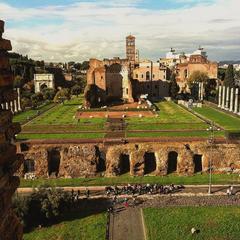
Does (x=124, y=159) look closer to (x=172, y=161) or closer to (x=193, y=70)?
(x=172, y=161)

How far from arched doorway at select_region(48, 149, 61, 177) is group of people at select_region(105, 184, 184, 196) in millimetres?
5857

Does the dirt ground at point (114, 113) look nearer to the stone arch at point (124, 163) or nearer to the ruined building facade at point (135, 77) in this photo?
the ruined building facade at point (135, 77)

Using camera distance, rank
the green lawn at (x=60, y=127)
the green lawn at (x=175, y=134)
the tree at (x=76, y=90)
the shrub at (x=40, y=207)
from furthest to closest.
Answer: the tree at (x=76, y=90) → the green lawn at (x=60, y=127) → the green lawn at (x=175, y=134) → the shrub at (x=40, y=207)

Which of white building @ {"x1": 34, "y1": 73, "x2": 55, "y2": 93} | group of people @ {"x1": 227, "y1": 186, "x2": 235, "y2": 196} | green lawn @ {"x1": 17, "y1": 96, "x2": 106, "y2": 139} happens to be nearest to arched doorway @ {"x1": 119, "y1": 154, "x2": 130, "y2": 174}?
green lawn @ {"x1": 17, "y1": 96, "x2": 106, "y2": 139}

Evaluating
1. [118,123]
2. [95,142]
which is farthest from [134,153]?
[118,123]

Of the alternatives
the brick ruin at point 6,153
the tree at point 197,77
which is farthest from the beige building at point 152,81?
the brick ruin at point 6,153

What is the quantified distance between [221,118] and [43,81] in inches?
2113

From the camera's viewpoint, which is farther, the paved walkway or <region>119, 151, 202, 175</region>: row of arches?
<region>119, 151, 202, 175</region>: row of arches

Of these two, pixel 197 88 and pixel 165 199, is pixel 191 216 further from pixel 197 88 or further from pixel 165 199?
pixel 197 88

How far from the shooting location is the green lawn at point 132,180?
89.6 ft

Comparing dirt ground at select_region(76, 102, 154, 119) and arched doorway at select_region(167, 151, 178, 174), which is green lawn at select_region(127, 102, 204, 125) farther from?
arched doorway at select_region(167, 151, 178, 174)

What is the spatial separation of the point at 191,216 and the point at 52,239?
25.1 feet

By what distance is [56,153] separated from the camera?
30.6 meters

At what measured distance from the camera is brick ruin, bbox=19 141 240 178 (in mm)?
28906
